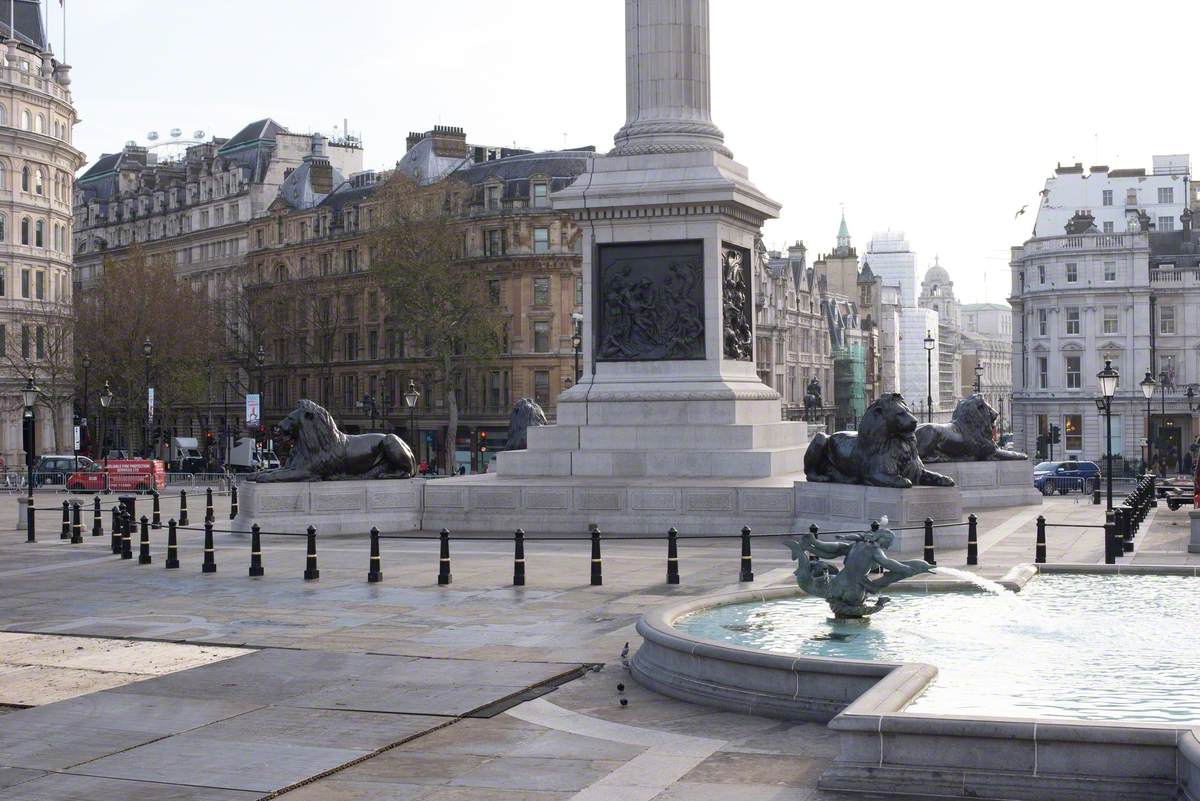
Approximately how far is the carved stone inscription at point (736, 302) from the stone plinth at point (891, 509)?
22.6 ft

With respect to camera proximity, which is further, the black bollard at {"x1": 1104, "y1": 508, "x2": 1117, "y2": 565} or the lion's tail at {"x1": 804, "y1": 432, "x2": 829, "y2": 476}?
the lion's tail at {"x1": 804, "y1": 432, "x2": 829, "y2": 476}

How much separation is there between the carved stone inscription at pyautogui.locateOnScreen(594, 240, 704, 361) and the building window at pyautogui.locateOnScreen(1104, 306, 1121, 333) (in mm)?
68305

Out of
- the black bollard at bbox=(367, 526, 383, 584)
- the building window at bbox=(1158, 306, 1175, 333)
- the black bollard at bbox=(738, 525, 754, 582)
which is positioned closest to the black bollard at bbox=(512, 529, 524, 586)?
the black bollard at bbox=(367, 526, 383, 584)

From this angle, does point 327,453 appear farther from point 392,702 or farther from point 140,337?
point 140,337

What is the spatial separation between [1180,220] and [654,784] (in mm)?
105237

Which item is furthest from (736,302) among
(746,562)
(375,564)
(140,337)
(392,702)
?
(140,337)

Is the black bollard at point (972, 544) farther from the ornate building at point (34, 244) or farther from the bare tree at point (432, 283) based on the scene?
the ornate building at point (34, 244)

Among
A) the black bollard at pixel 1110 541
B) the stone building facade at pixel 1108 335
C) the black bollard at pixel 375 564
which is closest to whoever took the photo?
the black bollard at pixel 375 564

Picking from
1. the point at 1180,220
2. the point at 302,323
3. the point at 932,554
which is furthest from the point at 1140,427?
the point at 932,554

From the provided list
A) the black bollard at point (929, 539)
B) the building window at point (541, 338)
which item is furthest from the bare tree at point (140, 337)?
the black bollard at point (929, 539)

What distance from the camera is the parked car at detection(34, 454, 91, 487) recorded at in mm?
68062

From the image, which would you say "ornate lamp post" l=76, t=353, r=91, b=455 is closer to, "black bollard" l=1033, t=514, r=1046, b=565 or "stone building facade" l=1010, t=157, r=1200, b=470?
"black bollard" l=1033, t=514, r=1046, b=565

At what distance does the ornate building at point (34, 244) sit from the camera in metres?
87.8

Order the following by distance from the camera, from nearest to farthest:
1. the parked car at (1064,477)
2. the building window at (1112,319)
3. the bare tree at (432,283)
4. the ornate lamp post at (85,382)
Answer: the parked car at (1064,477) < the ornate lamp post at (85,382) < the bare tree at (432,283) < the building window at (1112,319)
